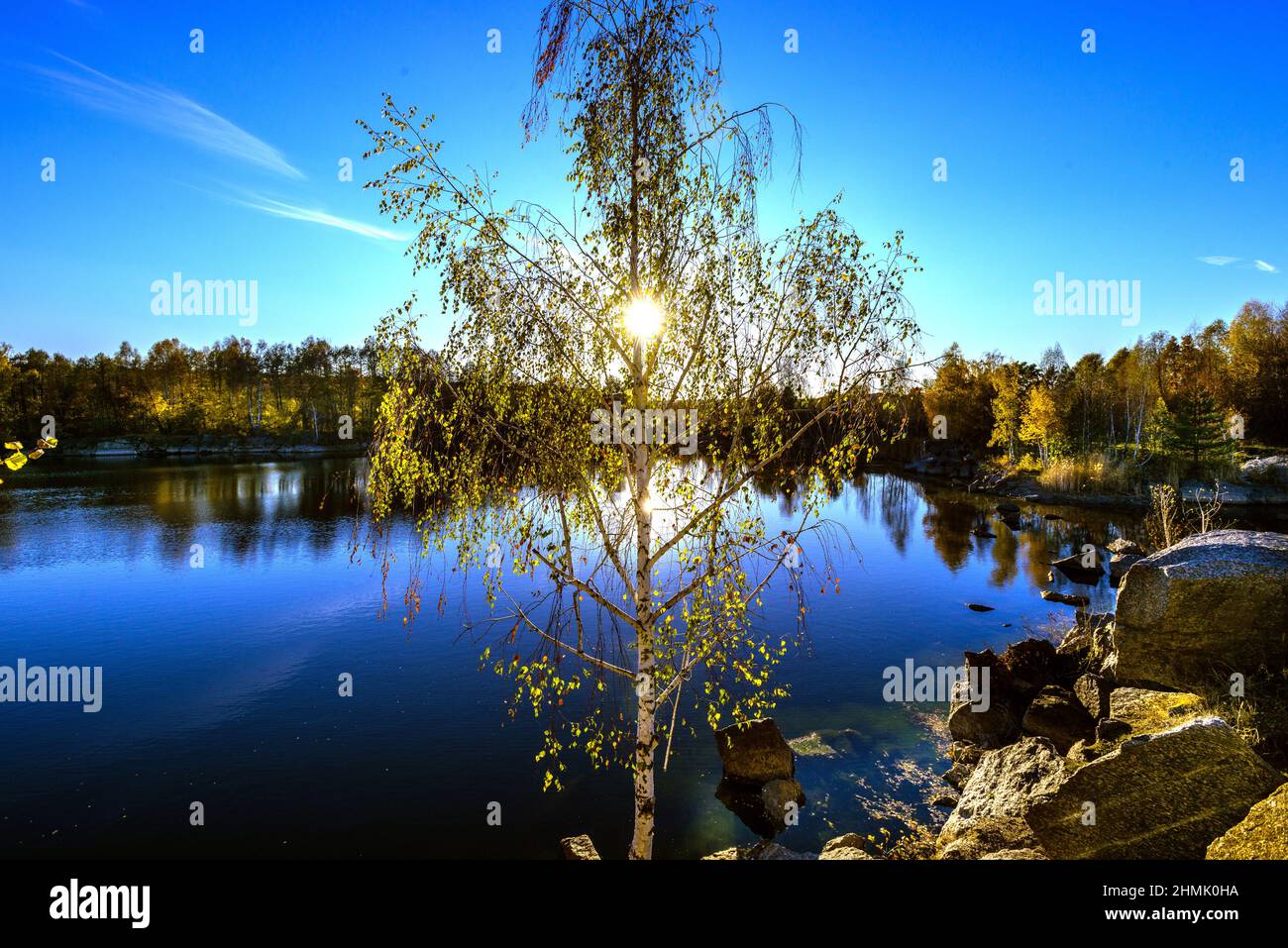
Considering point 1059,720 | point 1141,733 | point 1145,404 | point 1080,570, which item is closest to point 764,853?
point 1141,733

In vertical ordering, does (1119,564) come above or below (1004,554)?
above

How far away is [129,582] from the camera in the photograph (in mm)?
29844

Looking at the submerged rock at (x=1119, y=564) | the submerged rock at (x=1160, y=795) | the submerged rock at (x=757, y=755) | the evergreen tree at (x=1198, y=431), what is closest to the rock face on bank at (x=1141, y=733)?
the submerged rock at (x=1160, y=795)

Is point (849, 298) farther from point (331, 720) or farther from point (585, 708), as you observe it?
point (331, 720)

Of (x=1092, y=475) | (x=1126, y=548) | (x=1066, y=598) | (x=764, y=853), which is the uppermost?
(x=1092, y=475)

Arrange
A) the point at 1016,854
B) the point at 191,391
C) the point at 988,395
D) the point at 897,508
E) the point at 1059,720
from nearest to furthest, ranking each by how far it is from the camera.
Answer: the point at 1016,854
the point at 1059,720
the point at 897,508
the point at 988,395
the point at 191,391

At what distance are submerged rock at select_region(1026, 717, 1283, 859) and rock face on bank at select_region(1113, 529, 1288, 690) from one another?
4.07 meters

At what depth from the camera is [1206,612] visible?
35.8 ft

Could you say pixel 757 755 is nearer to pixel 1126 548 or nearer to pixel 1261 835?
pixel 1261 835

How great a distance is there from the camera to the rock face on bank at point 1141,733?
7.23 m

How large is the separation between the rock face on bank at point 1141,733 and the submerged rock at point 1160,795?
11mm

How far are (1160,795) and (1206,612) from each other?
512cm

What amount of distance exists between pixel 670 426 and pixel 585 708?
10.6 m

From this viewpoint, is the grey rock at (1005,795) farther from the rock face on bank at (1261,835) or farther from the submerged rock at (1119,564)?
the submerged rock at (1119,564)
